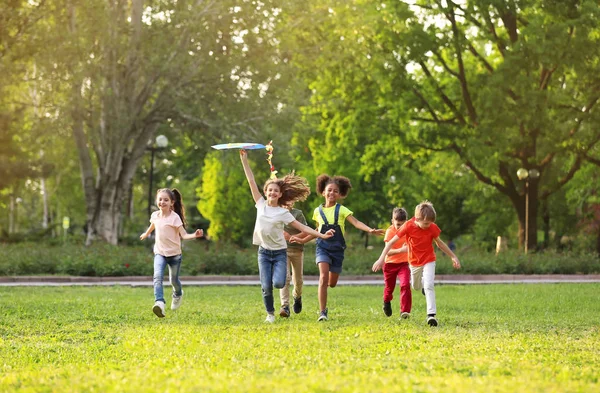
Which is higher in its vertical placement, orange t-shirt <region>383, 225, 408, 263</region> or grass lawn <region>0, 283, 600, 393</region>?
orange t-shirt <region>383, 225, 408, 263</region>

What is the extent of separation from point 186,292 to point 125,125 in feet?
46.7

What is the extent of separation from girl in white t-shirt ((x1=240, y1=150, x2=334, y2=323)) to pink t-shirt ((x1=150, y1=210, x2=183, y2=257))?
61.4 inches

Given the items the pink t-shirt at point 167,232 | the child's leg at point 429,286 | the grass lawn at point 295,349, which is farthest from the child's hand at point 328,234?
the pink t-shirt at point 167,232

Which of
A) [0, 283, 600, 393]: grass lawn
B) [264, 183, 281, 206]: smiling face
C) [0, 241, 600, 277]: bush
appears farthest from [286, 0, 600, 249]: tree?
[264, 183, 281, 206]: smiling face

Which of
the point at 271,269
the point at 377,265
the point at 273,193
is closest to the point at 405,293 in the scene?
the point at 377,265

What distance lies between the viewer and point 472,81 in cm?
4228

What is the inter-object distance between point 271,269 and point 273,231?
51 cm

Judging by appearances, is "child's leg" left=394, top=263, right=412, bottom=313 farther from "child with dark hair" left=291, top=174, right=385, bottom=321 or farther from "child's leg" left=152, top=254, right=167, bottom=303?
"child's leg" left=152, top=254, right=167, bottom=303

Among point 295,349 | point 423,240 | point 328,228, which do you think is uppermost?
point 328,228

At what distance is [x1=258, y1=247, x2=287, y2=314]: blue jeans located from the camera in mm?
13703

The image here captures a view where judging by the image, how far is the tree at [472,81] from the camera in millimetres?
37625

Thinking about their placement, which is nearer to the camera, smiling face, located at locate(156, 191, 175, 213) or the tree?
smiling face, located at locate(156, 191, 175, 213)

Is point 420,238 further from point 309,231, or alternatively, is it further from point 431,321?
point 309,231

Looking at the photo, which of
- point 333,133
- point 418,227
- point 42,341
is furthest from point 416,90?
point 42,341
